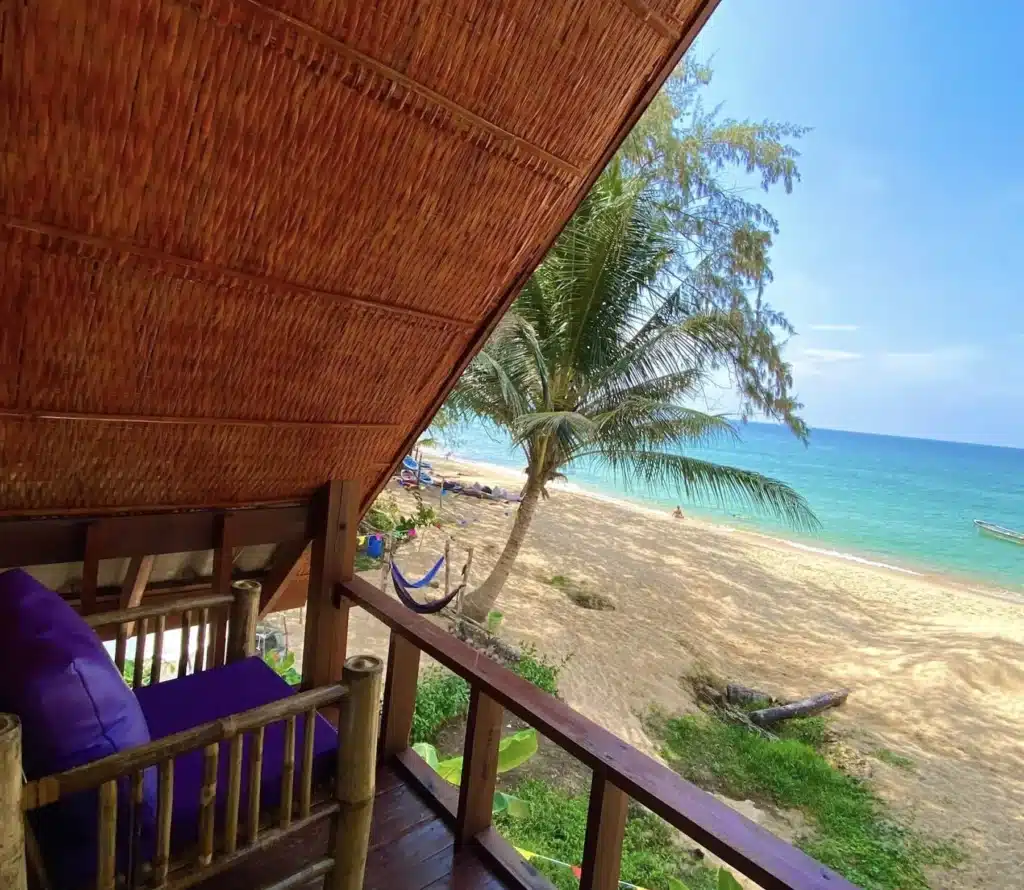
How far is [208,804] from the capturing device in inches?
36.8

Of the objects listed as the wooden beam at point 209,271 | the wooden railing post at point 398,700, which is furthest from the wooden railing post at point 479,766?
the wooden beam at point 209,271

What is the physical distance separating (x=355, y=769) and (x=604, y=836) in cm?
48

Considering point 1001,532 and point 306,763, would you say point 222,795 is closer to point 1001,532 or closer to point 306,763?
point 306,763

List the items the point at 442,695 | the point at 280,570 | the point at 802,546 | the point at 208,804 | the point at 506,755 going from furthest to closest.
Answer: the point at 802,546 → the point at 442,695 → the point at 506,755 → the point at 280,570 → the point at 208,804

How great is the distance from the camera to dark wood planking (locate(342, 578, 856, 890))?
2.70 feet

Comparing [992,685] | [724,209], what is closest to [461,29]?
[724,209]

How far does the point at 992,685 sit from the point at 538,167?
8.70 metres

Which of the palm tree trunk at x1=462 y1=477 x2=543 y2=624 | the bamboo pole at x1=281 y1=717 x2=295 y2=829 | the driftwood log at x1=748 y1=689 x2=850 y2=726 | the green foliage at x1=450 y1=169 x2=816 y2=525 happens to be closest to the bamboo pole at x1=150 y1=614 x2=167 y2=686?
the bamboo pole at x1=281 y1=717 x2=295 y2=829

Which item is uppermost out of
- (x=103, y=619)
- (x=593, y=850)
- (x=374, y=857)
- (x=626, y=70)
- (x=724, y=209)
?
(x=724, y=209)

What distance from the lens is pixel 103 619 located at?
4.40 feet

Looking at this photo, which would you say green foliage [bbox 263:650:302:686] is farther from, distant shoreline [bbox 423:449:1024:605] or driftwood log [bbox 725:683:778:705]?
distant shoreline [bbox 423:449:1024:605]

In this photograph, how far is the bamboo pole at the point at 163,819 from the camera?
874 mm

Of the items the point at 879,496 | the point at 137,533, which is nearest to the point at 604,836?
the point at 137,533

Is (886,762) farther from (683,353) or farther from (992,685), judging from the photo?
(683,353)
